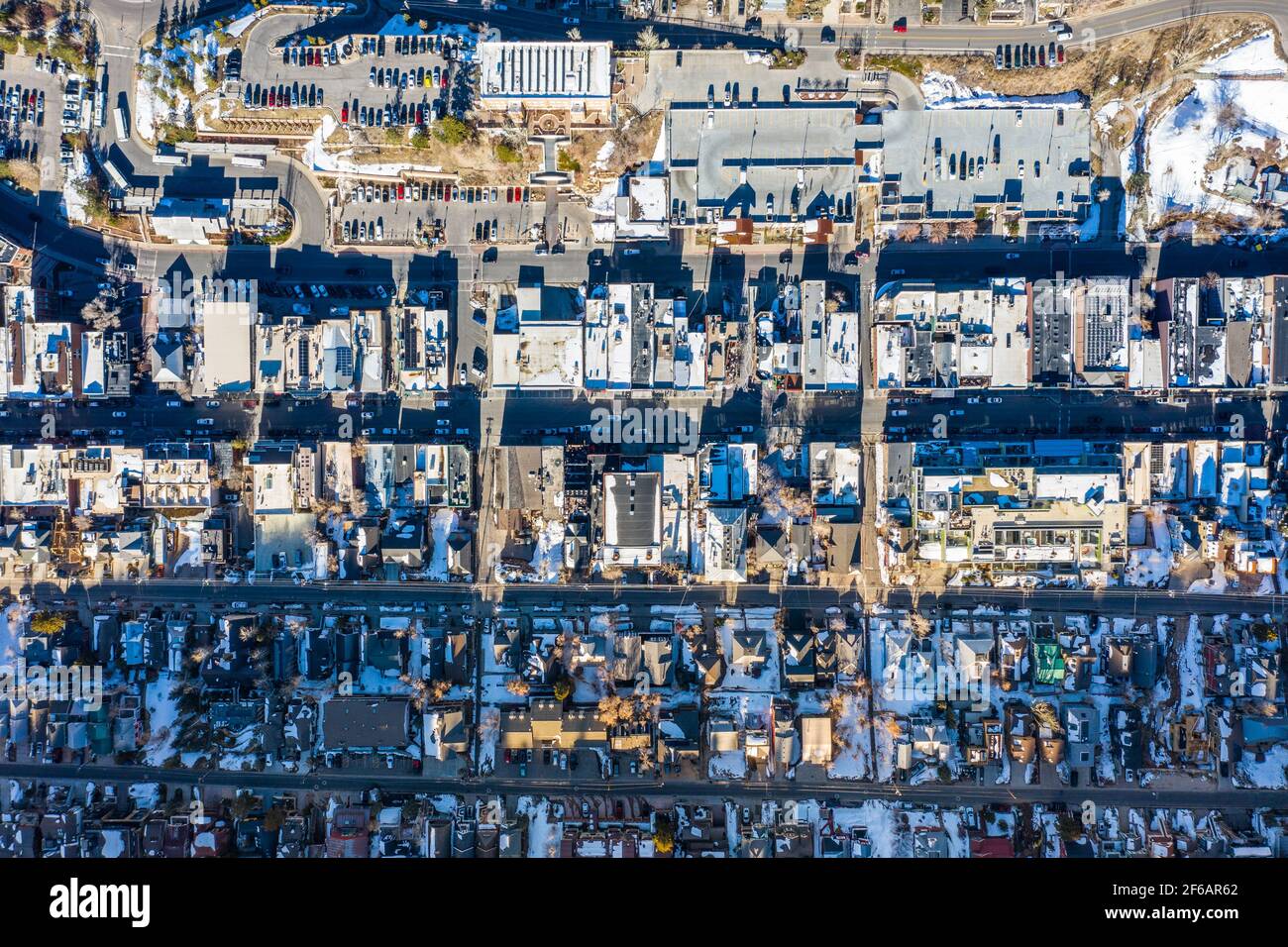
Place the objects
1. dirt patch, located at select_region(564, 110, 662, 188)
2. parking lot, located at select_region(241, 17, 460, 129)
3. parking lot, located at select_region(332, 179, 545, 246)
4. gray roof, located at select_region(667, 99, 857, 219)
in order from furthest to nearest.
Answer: parking lot, located at select_region(332, 179, 545, 246) → dirt patch, located at select_region(564, 110, 662, 188) → parking lot, located at select_region(241, 17, 460, 129) → gray roof, located at select_region(667, 99, 857, 219)

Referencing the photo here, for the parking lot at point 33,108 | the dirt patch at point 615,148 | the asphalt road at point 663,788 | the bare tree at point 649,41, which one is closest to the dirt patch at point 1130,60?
the bare tree at point 649,41

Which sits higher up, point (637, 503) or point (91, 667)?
point (637, 503)

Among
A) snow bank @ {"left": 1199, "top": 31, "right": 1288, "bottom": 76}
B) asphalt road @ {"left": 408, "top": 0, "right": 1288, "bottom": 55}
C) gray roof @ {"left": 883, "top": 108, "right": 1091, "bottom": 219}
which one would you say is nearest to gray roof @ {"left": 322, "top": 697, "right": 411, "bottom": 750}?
asphalt road @ {"left": 408, "top": 0, "right": 1288, "bottom": 55}

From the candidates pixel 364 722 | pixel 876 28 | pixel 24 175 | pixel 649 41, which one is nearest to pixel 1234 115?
pixel 876 28

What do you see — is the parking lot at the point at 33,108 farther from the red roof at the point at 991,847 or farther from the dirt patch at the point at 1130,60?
the red roof at the point at 991,847

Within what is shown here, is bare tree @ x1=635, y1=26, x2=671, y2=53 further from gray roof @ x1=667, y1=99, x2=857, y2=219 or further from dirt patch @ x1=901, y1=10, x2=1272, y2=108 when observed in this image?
dirt patch @ x1=901, y1=10, x2=1272, y2=108
